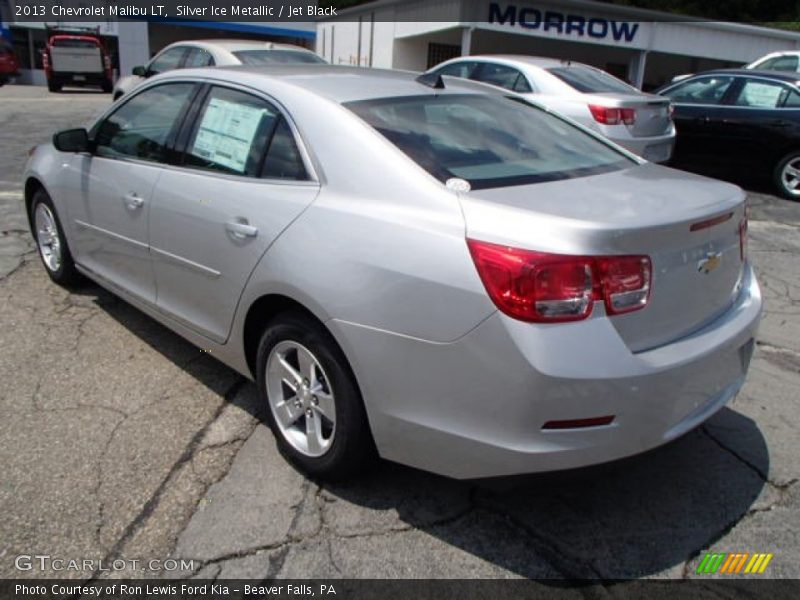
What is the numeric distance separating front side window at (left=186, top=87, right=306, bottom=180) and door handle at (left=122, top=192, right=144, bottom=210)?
373 mm

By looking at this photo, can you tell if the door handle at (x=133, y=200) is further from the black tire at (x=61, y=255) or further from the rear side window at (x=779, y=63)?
the rear side window at (x=779, y=63)

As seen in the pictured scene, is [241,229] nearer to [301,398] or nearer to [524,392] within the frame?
[301,398]

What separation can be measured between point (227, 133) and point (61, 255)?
6.85 feet

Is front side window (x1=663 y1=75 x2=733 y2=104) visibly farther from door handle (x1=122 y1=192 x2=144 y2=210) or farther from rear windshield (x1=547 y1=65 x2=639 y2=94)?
door handle (x1=122 y1=192 x2=144 y2=210)

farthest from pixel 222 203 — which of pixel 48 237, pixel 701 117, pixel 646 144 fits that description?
pixel 701 117

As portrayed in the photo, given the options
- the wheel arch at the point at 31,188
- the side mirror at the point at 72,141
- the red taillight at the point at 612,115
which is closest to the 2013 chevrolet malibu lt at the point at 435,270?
the side mirror at the point at 72,141

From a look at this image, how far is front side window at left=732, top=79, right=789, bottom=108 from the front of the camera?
8.55 m

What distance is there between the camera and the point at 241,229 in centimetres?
287

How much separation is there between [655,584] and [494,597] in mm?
556

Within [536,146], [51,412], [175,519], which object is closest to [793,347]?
[536,146]

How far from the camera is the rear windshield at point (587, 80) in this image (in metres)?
8.08

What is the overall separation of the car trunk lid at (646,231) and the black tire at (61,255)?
3.25 m

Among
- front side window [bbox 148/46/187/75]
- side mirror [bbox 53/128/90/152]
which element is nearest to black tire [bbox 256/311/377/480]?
side mirror [bbox 53/128/90/152]

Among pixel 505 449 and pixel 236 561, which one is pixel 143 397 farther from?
pixel 505 449
